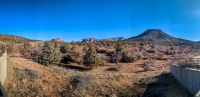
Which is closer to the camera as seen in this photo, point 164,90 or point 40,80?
point 164,90

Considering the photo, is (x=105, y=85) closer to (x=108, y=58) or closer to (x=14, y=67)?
(x=14, y=67)

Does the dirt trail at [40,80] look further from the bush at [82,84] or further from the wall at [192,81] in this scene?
the wall at [192,81]

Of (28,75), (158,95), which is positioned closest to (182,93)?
(158,95)

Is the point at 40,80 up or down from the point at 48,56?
down

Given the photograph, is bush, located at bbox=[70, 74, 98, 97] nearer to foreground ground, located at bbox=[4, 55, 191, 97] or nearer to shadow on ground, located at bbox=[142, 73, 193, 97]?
foreground ground, located at bbox=[4, 55, 191, 97]

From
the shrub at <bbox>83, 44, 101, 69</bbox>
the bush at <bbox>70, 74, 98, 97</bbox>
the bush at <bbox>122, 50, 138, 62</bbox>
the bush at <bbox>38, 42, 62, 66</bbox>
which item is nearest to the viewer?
the bush at <bbox>70, 74, 98, 97</bbox>

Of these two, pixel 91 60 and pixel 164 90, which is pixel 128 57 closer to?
pixel 91 60

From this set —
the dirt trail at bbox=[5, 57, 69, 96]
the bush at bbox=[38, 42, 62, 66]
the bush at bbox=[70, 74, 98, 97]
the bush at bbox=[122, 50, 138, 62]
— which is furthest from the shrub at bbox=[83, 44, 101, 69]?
the bush at bbox=[70, 74, 98, 97]

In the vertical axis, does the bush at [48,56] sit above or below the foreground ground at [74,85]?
above

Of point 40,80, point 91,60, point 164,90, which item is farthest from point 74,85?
point 91,60

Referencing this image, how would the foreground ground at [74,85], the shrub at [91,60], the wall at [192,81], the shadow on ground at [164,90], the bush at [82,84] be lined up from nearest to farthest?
the wall at [192,81] → the shadow on ground at [164,90] → the foreground ground at [74,85] → the bush at [82,84] → the shrub at [91,60]

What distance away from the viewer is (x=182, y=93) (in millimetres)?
19078

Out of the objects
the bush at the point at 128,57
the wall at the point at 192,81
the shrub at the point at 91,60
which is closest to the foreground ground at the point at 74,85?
the wall at the point at 192,81

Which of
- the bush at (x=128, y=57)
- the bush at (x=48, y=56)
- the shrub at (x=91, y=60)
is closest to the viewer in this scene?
the bush at (x=48, y=56)
